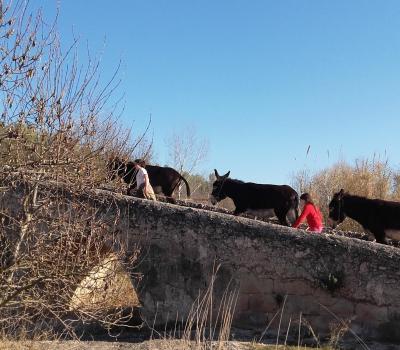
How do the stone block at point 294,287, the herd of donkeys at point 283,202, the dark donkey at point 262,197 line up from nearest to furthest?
the stone block at point 294,287 → the herd of donkeys at point 283,202 → the dark donkey at point 262,197

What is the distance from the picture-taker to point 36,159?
5.07 meters

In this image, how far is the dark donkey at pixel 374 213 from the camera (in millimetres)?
10297

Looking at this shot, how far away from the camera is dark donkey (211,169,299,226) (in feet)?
37.7

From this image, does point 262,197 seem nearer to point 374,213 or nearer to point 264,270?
point 374,213

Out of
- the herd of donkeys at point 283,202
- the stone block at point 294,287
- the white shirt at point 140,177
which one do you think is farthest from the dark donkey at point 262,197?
the stone block at point 294,287

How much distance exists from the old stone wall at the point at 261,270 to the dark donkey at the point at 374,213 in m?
1.76

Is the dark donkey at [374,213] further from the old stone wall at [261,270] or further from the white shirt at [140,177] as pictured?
the white shirt at [140,177]

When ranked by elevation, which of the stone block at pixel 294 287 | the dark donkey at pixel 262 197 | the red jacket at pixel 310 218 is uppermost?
the dark donkey at pixel 262 197

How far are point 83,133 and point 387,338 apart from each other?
5.86 metres

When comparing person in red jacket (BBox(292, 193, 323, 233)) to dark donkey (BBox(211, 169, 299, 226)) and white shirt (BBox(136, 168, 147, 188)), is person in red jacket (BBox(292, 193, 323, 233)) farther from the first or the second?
white shirt (BBox(136, 168, 147, 188))

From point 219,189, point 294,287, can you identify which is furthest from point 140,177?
point 294,287

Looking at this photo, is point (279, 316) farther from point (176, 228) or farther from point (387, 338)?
point (176, 228)

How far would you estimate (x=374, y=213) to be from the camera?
1059 cm

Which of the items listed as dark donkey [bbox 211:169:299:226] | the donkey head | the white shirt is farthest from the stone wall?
the donkey head
